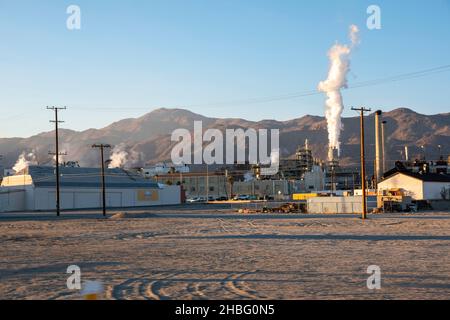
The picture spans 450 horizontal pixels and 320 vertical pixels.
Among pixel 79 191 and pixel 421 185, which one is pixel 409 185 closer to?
pixel 421 185

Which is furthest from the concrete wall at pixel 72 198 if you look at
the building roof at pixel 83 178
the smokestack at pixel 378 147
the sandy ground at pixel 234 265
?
the sandy ground at pixel 234 265

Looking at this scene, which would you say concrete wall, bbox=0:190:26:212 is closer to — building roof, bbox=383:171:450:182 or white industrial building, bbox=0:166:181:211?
white industrial building, bbox=0:166:181:211

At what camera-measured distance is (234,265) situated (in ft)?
64.7

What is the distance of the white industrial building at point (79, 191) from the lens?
99794 mm

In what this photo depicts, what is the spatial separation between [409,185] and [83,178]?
6079 centimetres

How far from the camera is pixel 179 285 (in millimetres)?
15359

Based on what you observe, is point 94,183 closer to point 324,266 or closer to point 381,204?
point 381,204

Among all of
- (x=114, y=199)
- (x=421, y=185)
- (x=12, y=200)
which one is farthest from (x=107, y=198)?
(x=421, y=185)

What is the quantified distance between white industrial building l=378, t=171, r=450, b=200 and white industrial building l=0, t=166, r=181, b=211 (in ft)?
169

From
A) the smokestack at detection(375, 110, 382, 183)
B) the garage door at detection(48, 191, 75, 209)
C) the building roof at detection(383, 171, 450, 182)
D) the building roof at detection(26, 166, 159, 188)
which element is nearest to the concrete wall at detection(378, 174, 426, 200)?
the building roof at detection(383, 171, 450, 182)

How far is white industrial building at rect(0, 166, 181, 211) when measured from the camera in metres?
99.8

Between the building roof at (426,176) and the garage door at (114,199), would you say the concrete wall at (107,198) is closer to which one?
the garage door at (114,199)
